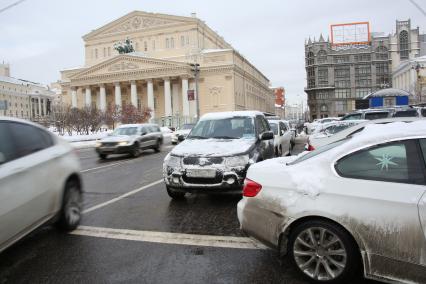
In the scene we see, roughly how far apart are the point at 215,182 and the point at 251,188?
2.67m

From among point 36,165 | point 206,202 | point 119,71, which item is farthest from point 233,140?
point 119,71

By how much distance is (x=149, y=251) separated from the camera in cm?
484

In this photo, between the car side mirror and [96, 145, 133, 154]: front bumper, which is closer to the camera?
the car side mirror

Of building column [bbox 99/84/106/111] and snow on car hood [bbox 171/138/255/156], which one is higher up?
building column [bbox 99/84/106/111]

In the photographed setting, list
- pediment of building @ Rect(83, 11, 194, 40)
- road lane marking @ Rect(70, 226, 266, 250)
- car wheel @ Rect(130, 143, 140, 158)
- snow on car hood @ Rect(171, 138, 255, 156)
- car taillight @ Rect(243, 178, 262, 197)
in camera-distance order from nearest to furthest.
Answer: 1. car taillight @ Rect(243, 178, 262, 197)
2. road lane marking @ Rect(70, 226, 266, 250)
3. snow on car hood @ Rect(171, 138, 255, 156)
4. car wheel @ Rect(130, 143, 140, 158)
5. pediment of building @ Rect(83, 11, 194, 40)

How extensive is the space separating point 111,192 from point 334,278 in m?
6.39

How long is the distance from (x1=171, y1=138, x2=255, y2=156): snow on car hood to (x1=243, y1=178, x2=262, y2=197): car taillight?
2715 millimetres

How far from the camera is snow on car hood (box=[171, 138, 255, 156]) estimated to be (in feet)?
23.3

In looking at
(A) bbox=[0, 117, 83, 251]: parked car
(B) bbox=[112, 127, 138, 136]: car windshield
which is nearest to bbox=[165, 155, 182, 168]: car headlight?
(A) bbox=[0, 117, 83, 251]: parked car

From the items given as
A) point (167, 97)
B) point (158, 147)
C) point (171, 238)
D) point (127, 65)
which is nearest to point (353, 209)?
point (171, 238)

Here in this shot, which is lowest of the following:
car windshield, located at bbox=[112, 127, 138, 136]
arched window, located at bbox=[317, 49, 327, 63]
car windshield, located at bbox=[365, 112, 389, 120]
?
car windshield, located at bbox=[112, 127, 138, 136]

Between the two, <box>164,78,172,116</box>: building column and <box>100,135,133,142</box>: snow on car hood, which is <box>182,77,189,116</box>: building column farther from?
<box>100,135,133,142</box>: snow on car hood

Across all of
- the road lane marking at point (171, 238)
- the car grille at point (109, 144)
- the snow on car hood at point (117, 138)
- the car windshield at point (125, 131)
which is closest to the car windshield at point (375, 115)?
the snow on car hood at point (117, 138)

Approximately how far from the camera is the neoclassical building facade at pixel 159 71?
7831 cm
